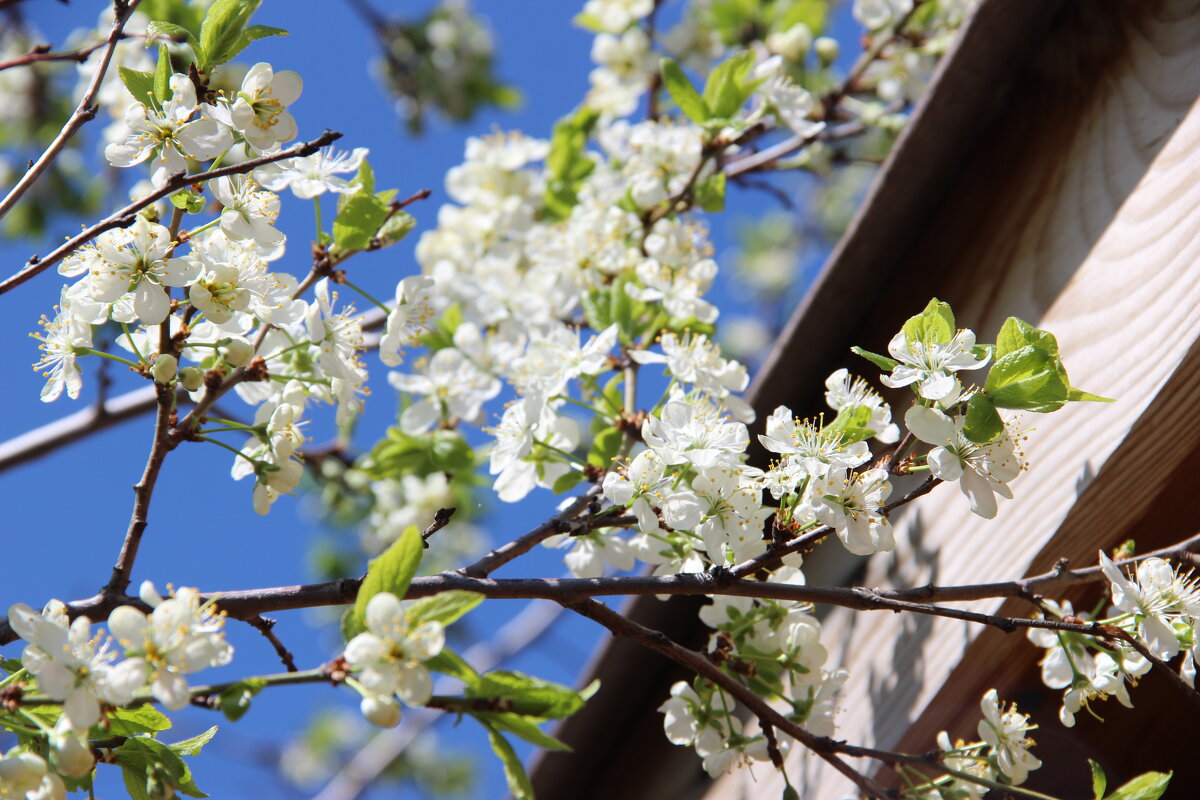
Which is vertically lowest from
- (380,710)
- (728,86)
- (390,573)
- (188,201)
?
(380,710)

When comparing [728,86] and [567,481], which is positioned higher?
[728,86]

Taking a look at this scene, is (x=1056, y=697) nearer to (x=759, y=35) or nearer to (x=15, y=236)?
(x=759, y=35)

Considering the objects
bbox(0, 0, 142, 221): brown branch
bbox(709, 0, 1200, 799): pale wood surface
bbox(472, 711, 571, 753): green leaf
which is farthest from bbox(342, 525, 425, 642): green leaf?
bbox(709, 0, 1200, 799): pale wood surface

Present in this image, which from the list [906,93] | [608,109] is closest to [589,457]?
[608,109]

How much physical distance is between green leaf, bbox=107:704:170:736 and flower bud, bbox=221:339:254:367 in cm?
44

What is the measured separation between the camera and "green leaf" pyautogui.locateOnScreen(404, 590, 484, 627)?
0.95 meters

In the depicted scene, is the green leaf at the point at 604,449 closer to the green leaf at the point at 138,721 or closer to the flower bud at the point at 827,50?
the green leaf at the point at 138,721

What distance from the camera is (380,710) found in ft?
3.06

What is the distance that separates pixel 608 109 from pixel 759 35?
609 millimetres

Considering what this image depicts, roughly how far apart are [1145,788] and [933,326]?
0.63 metres

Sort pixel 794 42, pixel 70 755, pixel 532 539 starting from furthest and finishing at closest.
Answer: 1. pixel 794 42
2. pixel 532 539
3. pixel 70 755

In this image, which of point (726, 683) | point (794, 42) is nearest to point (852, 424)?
point (726, 683)

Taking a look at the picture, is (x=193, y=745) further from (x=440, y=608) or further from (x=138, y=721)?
(x=440, y=608)

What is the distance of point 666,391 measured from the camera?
167cm
